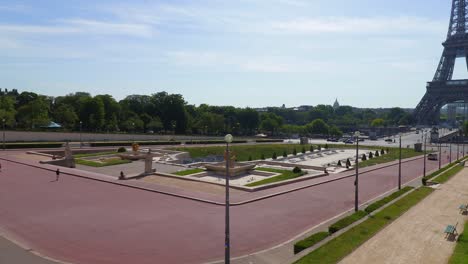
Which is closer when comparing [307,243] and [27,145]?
[307,243]

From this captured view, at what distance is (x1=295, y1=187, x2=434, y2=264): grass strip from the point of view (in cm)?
1521

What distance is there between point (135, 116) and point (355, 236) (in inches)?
3179

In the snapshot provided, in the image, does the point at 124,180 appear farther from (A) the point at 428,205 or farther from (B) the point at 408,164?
(B) the point at 408,164

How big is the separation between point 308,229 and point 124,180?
18.2 meters

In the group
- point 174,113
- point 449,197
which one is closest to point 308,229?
point 449,197

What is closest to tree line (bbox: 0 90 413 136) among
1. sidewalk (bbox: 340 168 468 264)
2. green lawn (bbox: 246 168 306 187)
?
green lawn (bbox: 246 168 306 187)

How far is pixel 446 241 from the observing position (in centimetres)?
1825

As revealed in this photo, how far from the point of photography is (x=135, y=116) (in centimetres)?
9256

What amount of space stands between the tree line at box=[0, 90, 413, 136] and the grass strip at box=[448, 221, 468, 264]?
6210 centimetres

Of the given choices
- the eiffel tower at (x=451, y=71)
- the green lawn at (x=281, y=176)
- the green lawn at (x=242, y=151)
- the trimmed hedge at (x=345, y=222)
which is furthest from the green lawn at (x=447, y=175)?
the eiffel tower at (x=451, y=71)

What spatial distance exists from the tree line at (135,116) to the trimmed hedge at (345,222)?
5692 centimetres

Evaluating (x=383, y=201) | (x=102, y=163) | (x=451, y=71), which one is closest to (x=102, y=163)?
(x=102, y=163)

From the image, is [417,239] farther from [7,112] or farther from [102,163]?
[7,112]

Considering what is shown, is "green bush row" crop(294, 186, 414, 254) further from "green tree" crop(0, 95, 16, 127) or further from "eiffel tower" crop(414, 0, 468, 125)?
"eiffel tower" crop(414, 0, 468, 125)
